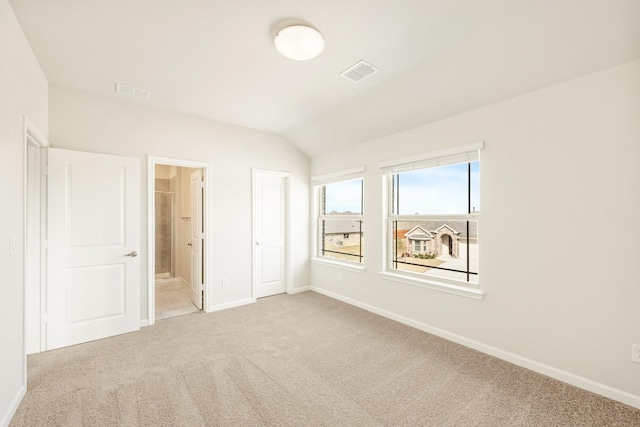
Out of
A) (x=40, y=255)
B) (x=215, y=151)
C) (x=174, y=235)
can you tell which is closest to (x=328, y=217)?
(x=215, y=151)

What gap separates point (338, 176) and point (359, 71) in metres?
1.97

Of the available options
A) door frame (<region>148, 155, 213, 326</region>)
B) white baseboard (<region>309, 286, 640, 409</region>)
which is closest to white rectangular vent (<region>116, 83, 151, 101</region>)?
door frame (<region>148, 155, 213, 326</region>)

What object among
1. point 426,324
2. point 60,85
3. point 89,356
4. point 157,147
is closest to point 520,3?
point 426,324

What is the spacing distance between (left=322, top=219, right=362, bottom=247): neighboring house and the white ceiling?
1.79m

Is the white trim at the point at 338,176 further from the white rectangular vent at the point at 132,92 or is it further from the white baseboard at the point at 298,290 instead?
the white rectangular vent at the point at 132,92

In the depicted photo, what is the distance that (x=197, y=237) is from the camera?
420cm

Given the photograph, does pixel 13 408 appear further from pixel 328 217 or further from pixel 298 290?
pixel 328 217

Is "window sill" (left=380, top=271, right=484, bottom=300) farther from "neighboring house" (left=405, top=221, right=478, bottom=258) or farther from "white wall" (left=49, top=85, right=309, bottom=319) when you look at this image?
"white wall" (left=49, top=85, right=309, bottom=319)

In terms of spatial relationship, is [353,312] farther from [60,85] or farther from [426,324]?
[60,85]

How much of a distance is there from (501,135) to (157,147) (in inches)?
155

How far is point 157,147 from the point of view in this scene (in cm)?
358

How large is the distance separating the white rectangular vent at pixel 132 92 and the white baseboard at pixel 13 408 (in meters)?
2.83

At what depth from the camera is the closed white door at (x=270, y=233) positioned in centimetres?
459

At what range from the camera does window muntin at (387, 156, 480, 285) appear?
3.01m
